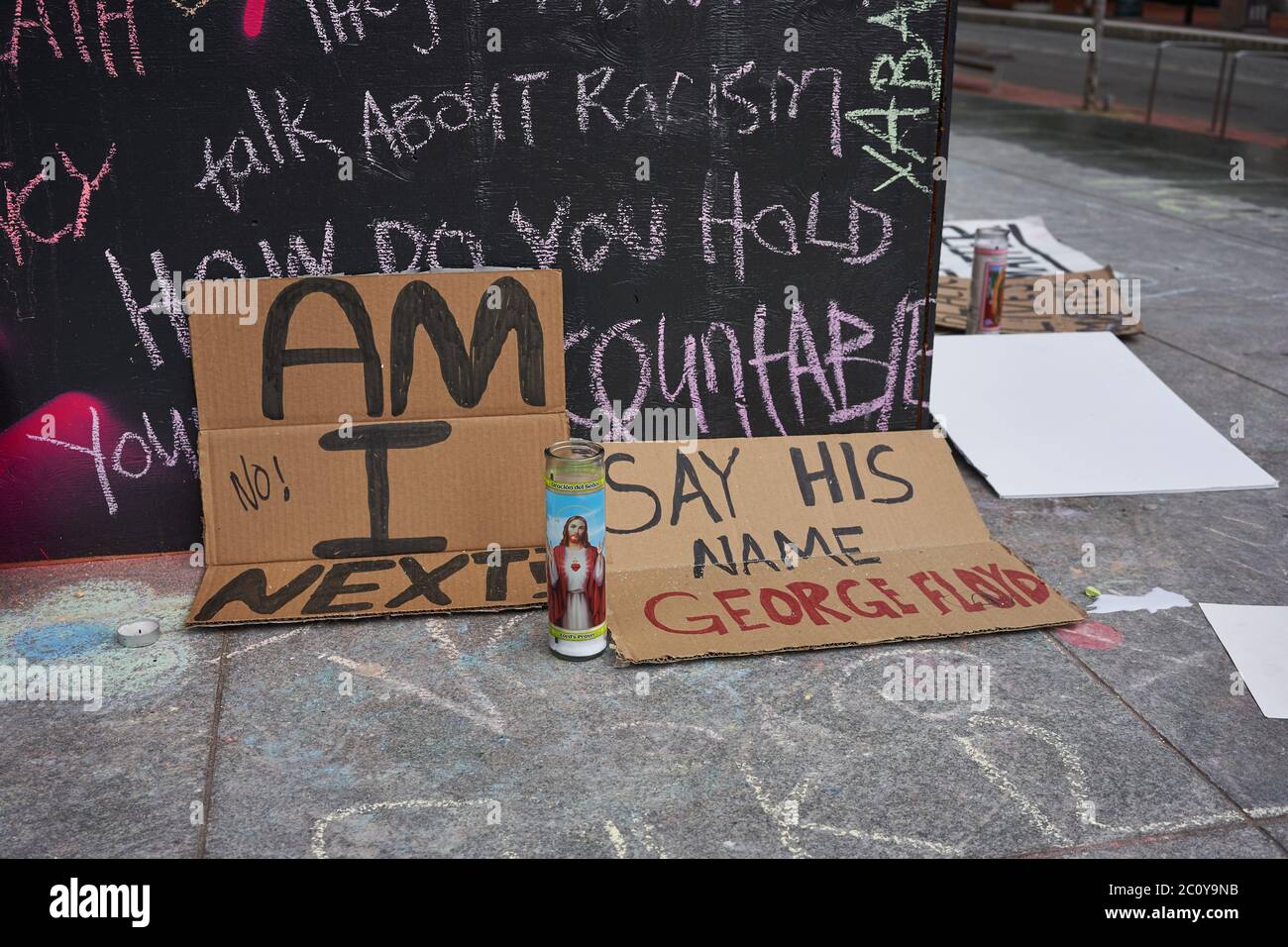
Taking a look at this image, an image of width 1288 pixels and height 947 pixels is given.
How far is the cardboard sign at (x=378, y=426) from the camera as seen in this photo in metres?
3.68

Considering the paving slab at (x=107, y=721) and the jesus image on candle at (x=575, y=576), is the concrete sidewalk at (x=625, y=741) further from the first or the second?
the jesus image on candle at (x=575, y=576)

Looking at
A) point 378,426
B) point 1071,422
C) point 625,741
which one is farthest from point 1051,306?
point 625,741

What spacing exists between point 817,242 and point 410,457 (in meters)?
1.42

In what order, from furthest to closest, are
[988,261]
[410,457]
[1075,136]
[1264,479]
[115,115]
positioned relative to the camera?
1. [1075,136]
2. [988,261]
3. [1264,479]
4. [410,457]
5. [115,115]

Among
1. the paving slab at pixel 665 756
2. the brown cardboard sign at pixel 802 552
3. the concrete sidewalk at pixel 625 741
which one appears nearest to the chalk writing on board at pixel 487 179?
the brown cardboard sign at pixel 802 552

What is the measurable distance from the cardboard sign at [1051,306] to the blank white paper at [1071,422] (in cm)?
51

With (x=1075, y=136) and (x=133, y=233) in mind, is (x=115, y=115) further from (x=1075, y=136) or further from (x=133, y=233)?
(x=1075, y=136)

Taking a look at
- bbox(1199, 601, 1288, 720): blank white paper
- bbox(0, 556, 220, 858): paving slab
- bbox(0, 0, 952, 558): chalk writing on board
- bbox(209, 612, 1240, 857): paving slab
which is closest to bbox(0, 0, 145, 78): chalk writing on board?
bbox(0, 0, 952, 558): chalk writing on board

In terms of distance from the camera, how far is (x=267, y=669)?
127 inches

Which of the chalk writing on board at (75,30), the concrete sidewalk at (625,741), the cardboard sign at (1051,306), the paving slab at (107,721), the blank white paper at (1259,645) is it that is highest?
the chalk writing on board at (75,30)

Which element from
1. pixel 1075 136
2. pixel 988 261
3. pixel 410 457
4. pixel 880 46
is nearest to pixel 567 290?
pixel 410 457

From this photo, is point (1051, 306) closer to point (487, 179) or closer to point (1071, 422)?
point (1071, 422)

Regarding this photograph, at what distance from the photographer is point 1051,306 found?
6242 mm

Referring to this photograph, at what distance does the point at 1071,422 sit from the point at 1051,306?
5.33 ft
